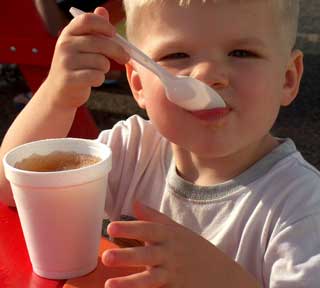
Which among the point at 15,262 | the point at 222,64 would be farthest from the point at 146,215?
the point at 222,64

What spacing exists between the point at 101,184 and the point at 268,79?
0.41 metres

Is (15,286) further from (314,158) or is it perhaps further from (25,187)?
(314,158)

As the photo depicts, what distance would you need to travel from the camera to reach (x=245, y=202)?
3.67ft

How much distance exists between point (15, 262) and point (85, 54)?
35cm

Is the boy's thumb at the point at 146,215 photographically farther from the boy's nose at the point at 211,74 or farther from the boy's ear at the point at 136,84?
the boy's ear at the point at 136,84

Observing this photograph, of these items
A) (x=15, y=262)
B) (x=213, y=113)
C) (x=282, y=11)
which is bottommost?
(x=15, y=262)

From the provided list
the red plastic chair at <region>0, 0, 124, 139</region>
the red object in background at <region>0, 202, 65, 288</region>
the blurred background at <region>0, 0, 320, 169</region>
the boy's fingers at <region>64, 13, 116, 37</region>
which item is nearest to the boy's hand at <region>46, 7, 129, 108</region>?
the boy's fingers at <region>64, 13, 116, 37</region>

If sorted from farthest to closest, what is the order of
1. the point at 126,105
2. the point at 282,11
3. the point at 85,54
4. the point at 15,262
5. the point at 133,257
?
the point at 126,105 < the point at 282,11 < the point at 85,54 < the point at 15,262 < the point at 133,257

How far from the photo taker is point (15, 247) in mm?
942

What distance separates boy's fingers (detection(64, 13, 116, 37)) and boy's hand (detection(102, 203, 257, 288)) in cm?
30

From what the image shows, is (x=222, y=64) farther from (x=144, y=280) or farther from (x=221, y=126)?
(x=144, y=280)

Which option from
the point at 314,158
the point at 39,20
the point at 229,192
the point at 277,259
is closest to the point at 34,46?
the point at 39,20

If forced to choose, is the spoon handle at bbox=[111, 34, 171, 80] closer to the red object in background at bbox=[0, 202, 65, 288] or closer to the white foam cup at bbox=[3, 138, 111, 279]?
the white foam cup at bbox=[3, 138, 111, 279]

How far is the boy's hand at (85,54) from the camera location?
0.97 m
